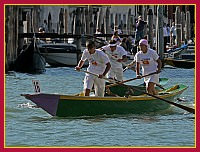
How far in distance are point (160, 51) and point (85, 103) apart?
1170 cm

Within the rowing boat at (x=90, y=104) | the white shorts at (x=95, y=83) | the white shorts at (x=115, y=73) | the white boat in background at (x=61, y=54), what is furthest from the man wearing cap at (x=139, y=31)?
the white shorts at (x=95, y=83)

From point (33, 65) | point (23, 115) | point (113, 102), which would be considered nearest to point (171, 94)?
point (113, 102)

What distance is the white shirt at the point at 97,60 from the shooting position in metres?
11.7

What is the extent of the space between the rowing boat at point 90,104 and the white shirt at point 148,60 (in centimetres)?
42

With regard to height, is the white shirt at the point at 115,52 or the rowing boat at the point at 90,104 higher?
the white shirt at the point at 115,52

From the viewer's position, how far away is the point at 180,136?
1016cm

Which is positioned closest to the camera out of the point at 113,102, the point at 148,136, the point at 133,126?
the point at 148,136

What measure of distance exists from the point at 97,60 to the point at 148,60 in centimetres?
87

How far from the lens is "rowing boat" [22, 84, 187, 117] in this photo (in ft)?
36.7

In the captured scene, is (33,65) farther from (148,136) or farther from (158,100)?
(148,136)

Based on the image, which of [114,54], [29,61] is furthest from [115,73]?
[29,61]

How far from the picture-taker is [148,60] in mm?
12188

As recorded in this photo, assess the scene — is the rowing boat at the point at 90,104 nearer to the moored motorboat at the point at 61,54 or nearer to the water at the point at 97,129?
the water at the point at 97,129

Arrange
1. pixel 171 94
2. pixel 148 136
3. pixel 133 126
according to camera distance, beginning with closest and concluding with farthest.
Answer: pixel 148 136
pixel 133 126
pixel 171 94
